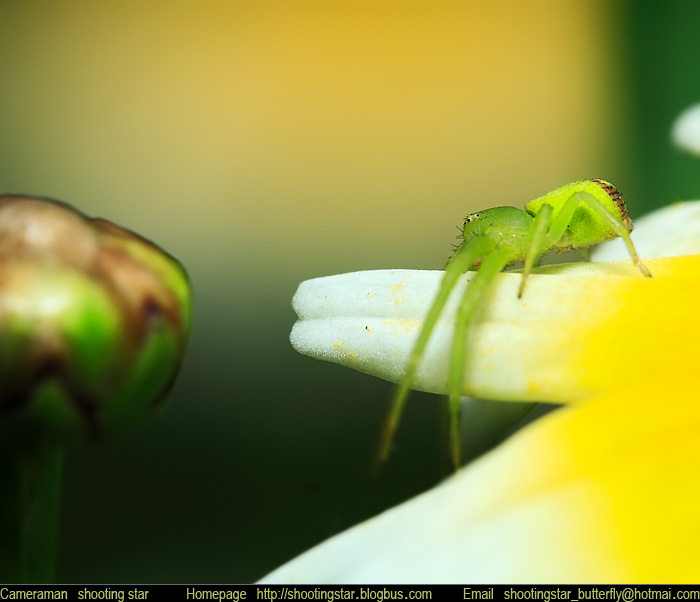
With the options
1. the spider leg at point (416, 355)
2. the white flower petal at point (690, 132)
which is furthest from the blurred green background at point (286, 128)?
the spider leg at point (416, 355)

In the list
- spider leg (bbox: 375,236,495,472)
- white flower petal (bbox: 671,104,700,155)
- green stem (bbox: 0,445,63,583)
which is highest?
white flower petal (bbox: 671,104,700,155)

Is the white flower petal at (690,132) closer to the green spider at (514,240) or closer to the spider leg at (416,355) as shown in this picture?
the green spider at (514,240)

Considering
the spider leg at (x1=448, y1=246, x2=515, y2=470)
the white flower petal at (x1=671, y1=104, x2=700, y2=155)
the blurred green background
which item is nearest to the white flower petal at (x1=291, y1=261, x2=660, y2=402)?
the spider leg at (x1=448, y1=246, x2=515, y2=470)

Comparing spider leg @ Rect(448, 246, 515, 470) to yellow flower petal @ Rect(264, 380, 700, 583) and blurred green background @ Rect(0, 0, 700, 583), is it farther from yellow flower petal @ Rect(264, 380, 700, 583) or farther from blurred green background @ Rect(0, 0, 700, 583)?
blurred green background @ Rect(0, 0, 700, 583)

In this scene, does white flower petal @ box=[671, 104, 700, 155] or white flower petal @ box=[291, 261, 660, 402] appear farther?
white flower petal @ box=[671, 104, 700, 155]

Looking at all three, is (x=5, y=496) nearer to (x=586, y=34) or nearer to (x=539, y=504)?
(x=539, y=504)
